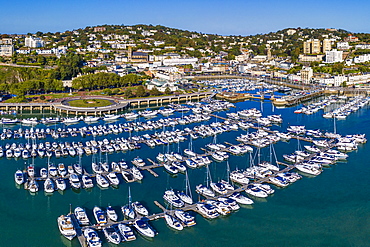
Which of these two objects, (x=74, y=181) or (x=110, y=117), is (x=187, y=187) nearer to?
(x=74, y=181)

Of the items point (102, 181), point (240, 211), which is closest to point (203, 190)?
point (240, 211)

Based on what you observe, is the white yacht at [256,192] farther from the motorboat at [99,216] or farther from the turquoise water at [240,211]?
the motorboat at [99,216]

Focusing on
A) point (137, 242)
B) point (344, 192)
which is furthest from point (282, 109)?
point (137, 242)

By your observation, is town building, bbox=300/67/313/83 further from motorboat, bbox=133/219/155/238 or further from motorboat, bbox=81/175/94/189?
motorboat, bbox=133/219/155/238

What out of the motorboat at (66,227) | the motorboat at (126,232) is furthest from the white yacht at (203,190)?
the motorboat at (66,227)

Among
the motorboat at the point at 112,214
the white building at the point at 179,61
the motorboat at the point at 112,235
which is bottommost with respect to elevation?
the motorboat at the point at 112,235

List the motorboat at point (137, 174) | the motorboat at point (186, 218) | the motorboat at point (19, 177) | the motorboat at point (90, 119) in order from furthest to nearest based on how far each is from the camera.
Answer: the motorboat at point (90, 119) → the motorboat at point (137, 174) → the motorboat at point (19, 177) → the motorboat at point (186, 218)

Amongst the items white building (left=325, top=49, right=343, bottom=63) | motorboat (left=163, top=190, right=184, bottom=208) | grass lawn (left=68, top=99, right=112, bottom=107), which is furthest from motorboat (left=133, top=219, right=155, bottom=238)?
white building (left=325, top=49, right=343, bottom=63)

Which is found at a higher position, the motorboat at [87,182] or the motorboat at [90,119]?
the motorboat at [90,119]

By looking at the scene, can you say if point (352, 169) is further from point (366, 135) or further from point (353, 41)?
point (353, 41)
